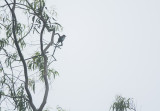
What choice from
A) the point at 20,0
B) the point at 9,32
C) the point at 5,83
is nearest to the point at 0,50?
the point at 9,32

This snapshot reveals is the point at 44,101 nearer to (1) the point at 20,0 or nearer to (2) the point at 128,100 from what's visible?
(1) the point at 20,0

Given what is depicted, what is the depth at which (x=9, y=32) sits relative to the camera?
3295mm

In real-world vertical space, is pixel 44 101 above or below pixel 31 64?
below

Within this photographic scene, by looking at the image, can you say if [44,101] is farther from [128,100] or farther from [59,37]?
[128,100]

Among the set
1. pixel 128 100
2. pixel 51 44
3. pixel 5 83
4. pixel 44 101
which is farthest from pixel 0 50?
pixel 128 100

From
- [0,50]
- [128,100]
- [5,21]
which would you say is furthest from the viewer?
[128,100]

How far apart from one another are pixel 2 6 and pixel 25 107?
129 cm

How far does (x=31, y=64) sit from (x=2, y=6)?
90 cm

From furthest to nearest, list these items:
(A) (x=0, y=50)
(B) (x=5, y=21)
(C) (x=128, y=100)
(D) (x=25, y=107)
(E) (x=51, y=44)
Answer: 1. (C) (x=128, y=100)
2. (B) (x=5, y=21)
3. (A) (x=0, y=50)
4. (D) (x=25, y=107)
5. (E) (x=51, y=44)

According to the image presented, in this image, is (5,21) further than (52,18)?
Yes

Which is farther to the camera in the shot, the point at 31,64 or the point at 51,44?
the point at 31,64

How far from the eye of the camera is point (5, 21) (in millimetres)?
3410

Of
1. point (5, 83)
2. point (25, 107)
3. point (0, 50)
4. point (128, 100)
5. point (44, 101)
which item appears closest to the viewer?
point (44, 101)

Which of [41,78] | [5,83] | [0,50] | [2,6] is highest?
[2,6]
